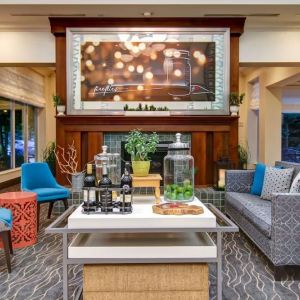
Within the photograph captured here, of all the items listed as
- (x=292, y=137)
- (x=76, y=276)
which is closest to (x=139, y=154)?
(x=76, y=276)

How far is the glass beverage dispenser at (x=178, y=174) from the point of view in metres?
3.17

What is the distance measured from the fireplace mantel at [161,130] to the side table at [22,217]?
6.74 ft

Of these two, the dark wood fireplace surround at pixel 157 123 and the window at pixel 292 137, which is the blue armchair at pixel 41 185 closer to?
the dark wood fireplace surround at pixel 157 123

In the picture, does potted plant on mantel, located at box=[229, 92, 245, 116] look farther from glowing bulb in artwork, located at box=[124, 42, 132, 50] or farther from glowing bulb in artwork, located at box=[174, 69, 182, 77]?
glowing bulb in artwork, located at box=[124, 42, 132, 50]

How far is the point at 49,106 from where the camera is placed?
1109cm

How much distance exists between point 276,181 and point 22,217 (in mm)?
2958

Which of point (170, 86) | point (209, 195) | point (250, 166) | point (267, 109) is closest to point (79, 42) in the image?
point (170, 86)

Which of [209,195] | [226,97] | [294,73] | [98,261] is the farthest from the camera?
[294,73]

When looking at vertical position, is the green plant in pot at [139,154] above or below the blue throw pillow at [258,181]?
above

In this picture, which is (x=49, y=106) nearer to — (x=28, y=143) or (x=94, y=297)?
(x=28, y=143)

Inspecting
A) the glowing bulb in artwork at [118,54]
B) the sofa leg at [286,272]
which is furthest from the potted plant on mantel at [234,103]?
the sofa leg at [286,272]

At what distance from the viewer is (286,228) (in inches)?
120

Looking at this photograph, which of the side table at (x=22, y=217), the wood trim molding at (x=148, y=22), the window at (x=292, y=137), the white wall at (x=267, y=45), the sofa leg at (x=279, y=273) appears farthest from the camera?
the window at (x=292, y=137)

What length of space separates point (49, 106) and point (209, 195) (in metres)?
6.93
